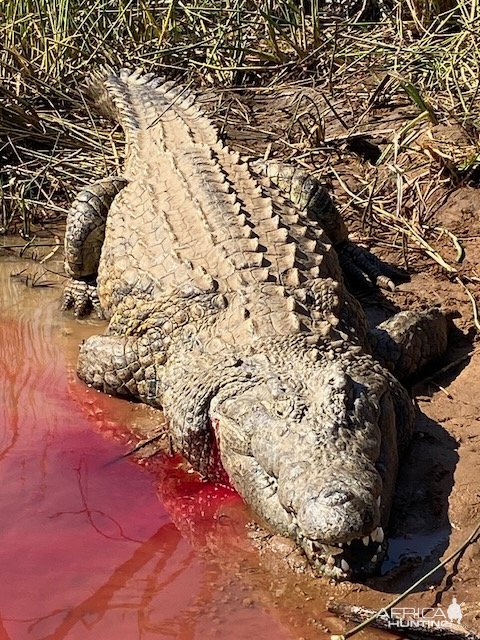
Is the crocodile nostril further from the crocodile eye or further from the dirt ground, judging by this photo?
the crocodile eye

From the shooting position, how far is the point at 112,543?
3.49 metres

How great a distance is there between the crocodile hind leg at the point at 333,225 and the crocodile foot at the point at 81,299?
1.26 metres

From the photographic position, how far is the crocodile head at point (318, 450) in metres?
2.93

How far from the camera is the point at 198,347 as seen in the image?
13.7 feet

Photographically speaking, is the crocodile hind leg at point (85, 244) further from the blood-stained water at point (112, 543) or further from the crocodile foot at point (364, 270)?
the crocodile foot at point (364, 270)

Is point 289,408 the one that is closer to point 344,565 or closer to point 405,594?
point 344,565

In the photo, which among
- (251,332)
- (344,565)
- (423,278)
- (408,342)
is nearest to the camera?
(344,565)

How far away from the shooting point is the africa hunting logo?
2.83m

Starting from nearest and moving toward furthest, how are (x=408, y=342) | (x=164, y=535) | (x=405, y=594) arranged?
1. (x=405, y=594)
2. (x=164, y=535)
3. (x=408, y=342)

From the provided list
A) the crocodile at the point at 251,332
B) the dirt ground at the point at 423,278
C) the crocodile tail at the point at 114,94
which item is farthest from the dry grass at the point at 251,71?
the crocodile at the point at 251,332

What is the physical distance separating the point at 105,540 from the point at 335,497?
1.03 metres

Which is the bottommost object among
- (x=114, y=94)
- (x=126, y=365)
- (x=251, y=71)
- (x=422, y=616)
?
(x=126, y=365)

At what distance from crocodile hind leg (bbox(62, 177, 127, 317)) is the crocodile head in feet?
6.55

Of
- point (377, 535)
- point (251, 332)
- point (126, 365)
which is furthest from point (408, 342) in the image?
point (377, 535)
